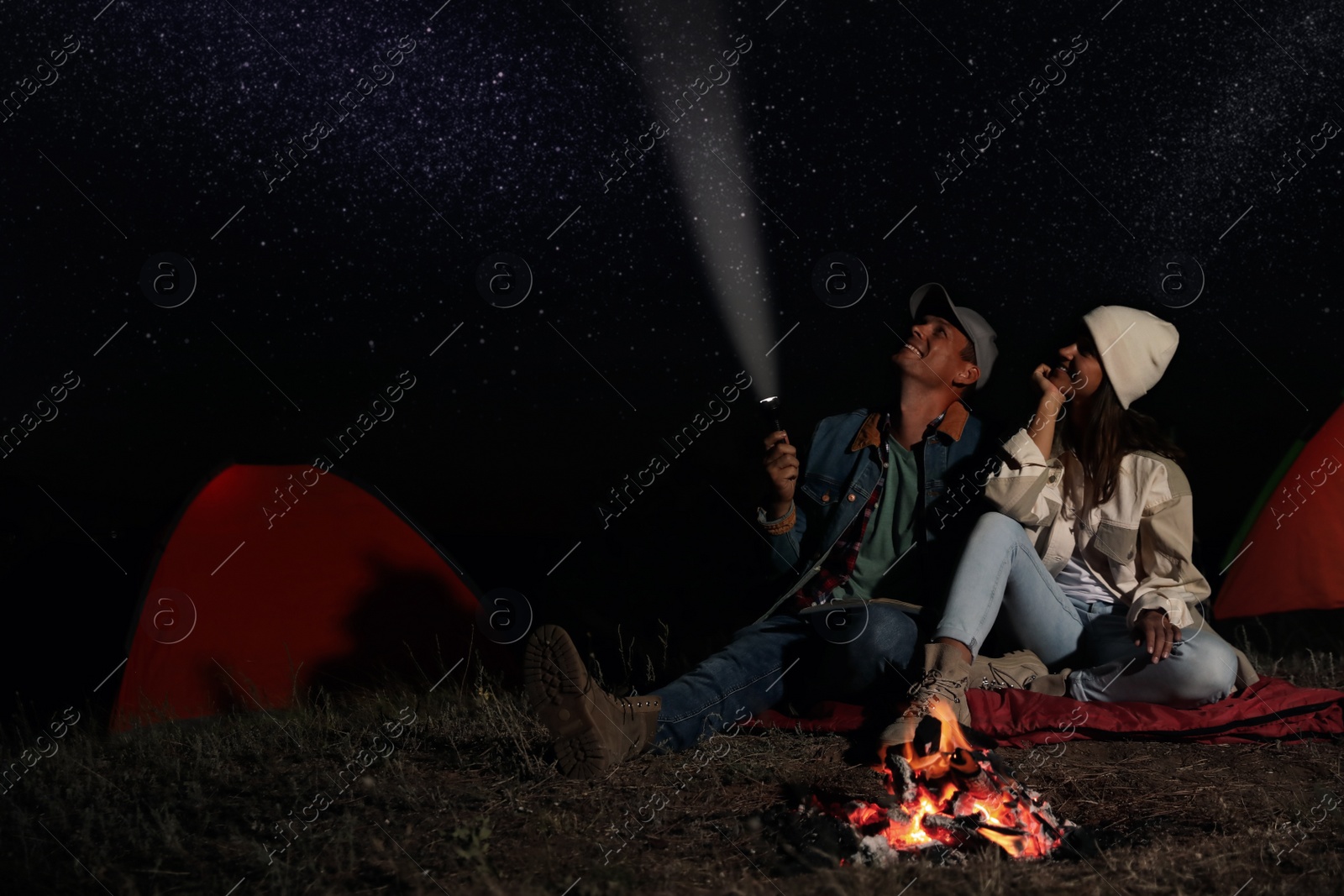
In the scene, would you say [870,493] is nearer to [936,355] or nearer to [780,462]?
[780,462]

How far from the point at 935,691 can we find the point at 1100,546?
977 mm

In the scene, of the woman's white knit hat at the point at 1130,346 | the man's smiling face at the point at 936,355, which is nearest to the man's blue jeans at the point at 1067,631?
the woman's white knit hat at the point at 1130,346

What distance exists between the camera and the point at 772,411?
3.79 metres

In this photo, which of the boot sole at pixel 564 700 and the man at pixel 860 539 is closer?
the boot sole at pixel 564 700

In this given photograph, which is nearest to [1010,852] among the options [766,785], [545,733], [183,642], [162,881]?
[766,785]

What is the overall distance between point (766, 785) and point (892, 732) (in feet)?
1.39

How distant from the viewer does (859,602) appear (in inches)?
145

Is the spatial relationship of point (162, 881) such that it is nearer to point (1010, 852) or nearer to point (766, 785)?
point (766, 785)

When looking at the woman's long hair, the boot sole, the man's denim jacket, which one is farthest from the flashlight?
the boot sole

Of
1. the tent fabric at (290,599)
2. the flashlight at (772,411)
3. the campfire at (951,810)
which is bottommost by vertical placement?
the campfire at (951,810)

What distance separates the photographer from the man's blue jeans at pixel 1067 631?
132 inches

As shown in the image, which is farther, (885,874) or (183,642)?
(183,642)

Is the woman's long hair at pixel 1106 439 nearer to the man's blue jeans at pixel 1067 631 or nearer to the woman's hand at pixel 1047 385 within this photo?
the woman's hand at pixel 1047 385

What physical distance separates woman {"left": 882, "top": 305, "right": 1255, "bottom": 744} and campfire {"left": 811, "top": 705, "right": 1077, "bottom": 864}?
1.41 feet
